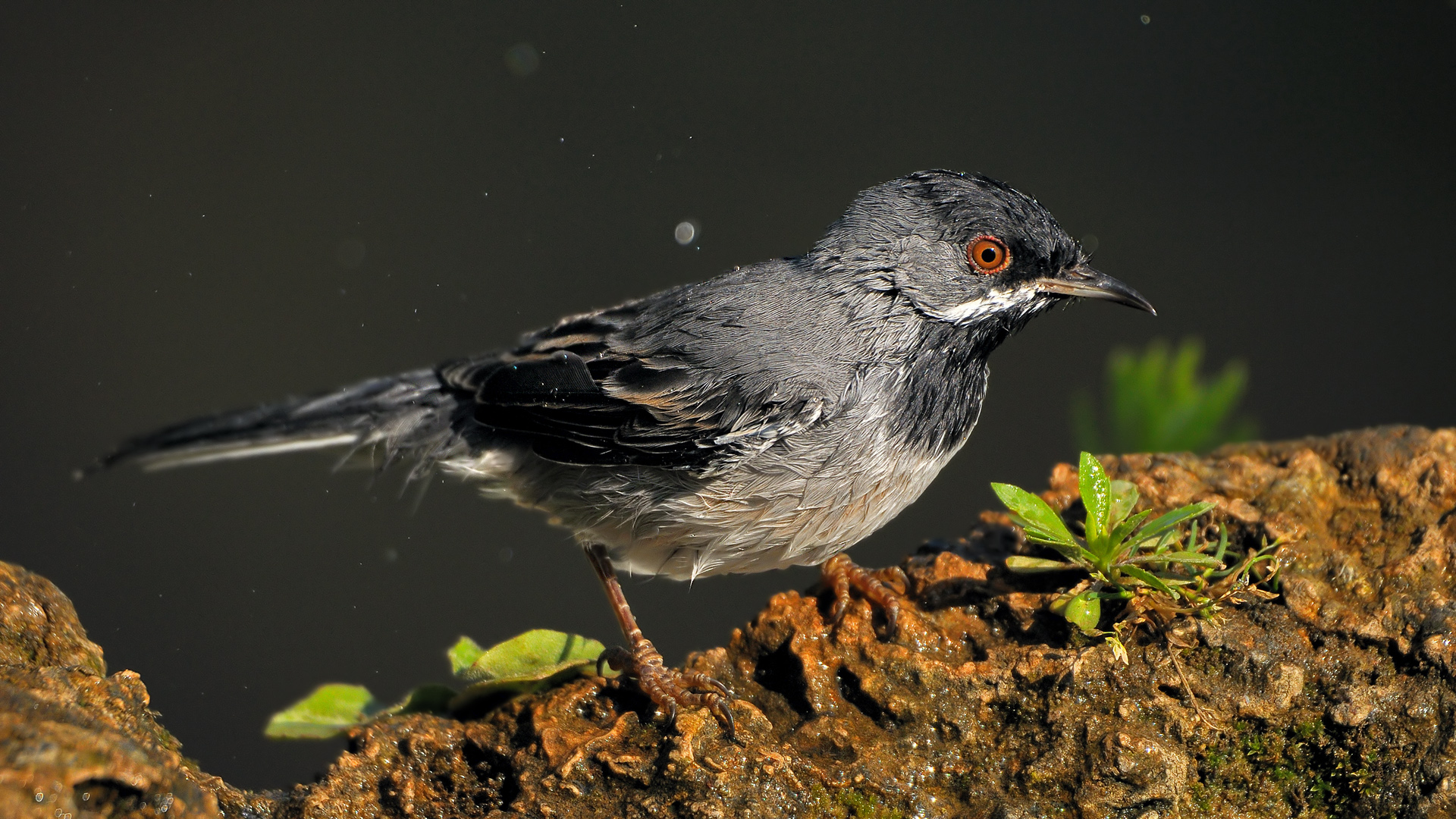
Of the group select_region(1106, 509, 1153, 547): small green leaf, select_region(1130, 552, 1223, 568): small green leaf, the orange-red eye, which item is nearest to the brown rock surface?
select_region(1130, 552, 1223, 568): small green leaf

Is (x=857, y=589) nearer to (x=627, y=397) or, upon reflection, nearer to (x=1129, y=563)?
(x=1129, y=563)

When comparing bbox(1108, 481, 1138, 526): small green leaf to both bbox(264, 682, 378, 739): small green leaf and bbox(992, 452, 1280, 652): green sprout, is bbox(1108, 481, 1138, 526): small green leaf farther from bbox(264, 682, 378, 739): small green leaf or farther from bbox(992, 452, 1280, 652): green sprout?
bbox(264, 682, 378, 739): small green leaf

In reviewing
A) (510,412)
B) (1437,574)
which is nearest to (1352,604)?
(1437,574)

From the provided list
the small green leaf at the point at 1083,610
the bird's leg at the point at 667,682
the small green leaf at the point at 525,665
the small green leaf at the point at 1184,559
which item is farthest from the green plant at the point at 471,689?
the small green leaf at the point at 1184,559

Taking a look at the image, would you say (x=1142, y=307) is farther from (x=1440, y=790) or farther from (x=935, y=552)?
(x=1440, y=790)

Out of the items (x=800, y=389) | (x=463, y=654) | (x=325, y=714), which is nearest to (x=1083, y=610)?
(x=800, y=389)

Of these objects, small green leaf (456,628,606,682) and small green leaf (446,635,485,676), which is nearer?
small green leaf (456,628,606,682)

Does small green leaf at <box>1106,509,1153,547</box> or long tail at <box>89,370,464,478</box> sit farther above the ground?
long tail at <box>89,370,464,478</box>
